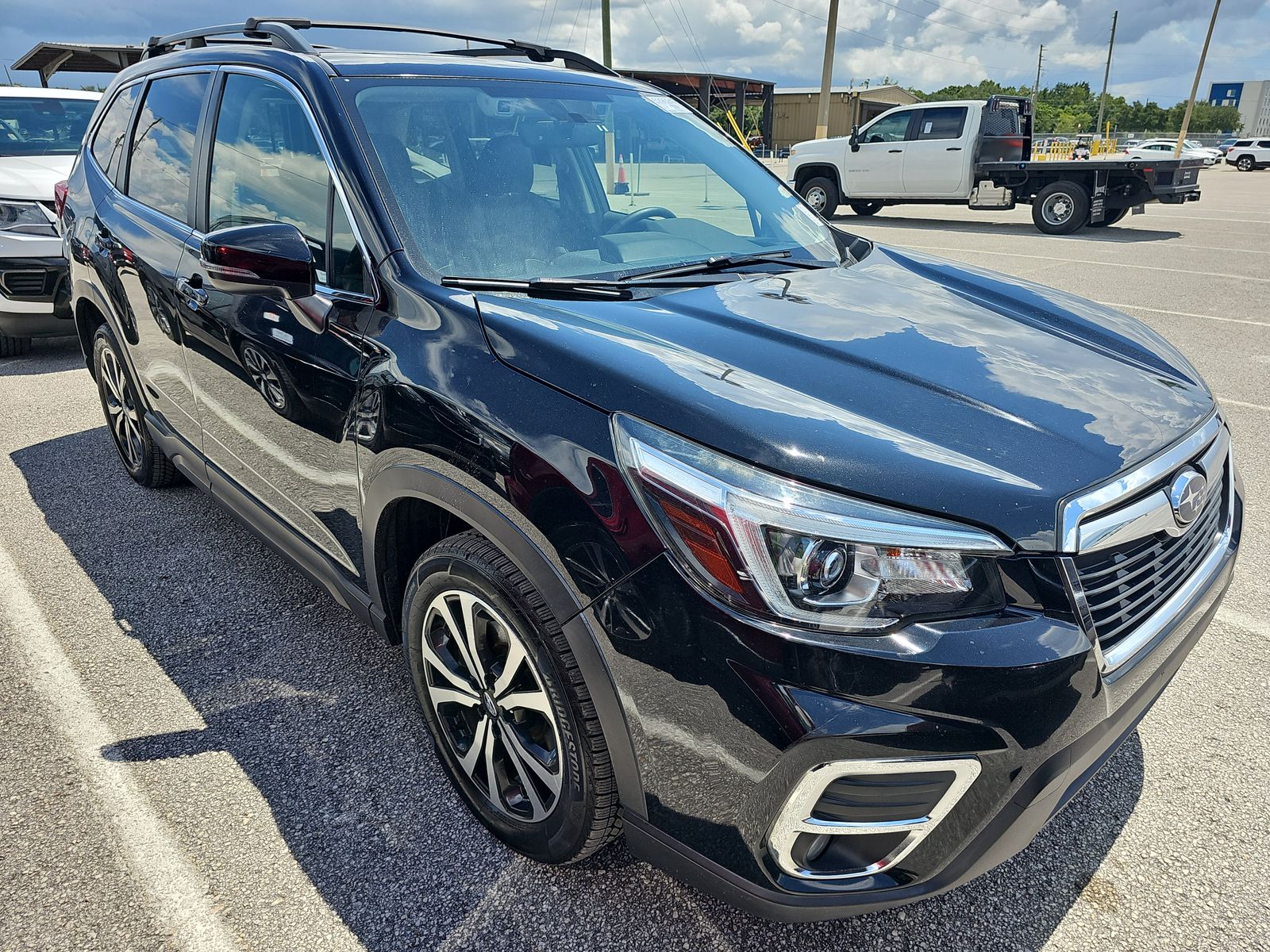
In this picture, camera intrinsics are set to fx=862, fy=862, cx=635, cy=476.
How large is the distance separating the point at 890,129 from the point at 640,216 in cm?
1497

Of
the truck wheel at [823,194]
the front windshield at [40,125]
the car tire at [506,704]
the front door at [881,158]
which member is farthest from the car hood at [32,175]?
the front door at [881,158]

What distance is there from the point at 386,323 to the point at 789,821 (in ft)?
4.71

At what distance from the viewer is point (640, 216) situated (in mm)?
2773

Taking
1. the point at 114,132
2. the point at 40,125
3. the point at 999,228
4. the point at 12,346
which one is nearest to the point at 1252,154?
the point at 999,228

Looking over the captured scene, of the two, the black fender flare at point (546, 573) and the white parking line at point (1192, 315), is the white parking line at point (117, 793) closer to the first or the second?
the black fender flare at point (546, 573)

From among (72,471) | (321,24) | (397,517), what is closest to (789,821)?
(397,517)

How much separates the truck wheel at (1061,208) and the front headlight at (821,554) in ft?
49.1

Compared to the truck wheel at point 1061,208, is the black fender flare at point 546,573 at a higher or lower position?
higher

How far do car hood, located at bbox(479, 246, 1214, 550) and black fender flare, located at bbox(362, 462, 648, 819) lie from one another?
0.30 metres

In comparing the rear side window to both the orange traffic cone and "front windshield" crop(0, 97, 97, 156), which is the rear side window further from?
"front windshield" crop(0, 97, 97, 156)

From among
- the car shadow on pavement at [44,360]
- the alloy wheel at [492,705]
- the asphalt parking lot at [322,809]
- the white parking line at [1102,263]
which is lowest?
the white parking line at [1102,263]

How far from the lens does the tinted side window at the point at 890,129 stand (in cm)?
1570

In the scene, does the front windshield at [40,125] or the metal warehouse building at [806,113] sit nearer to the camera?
the front windshield at [40,125]

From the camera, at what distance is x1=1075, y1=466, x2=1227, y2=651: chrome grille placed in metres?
1.58
